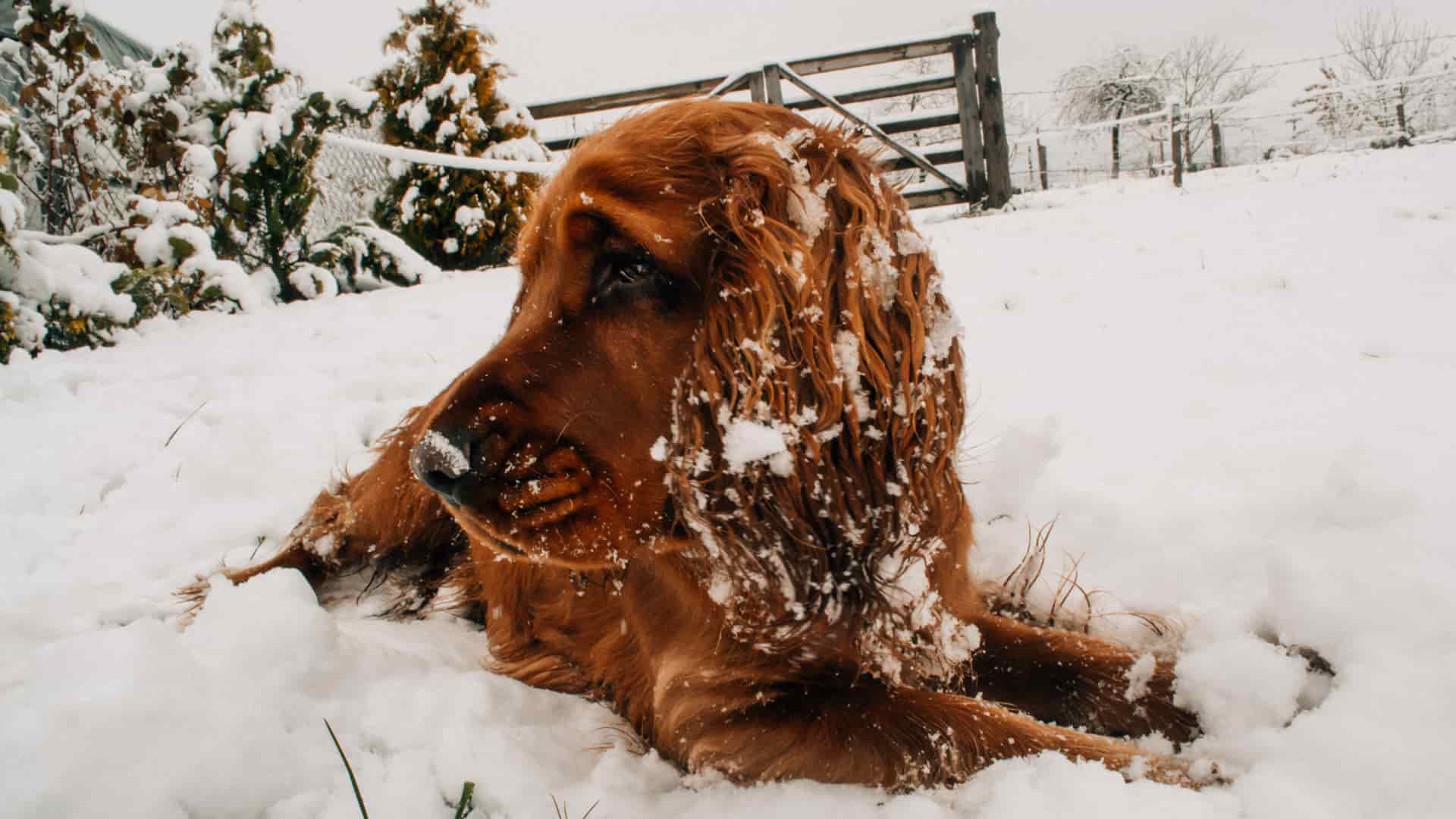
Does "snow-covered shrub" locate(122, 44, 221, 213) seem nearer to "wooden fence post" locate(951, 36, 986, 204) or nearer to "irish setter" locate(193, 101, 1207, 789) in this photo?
"irish setter" locate(193, 101, 1207, 789)

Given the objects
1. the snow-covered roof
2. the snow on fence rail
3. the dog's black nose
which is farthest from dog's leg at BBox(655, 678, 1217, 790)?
the snow-covered roof

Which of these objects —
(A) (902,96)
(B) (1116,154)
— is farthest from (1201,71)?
(A) (902,96)

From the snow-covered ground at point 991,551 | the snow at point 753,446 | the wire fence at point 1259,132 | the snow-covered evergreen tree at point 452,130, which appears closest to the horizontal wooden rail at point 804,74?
the snow-covered evergreen tree at point 452,130

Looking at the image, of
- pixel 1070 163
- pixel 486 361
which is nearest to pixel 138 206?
pixel 486 361

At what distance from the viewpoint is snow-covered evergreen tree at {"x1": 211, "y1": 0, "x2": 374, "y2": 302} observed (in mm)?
5496

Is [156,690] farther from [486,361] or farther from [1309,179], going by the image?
[1309,179]

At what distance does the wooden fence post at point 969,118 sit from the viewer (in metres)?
8.14

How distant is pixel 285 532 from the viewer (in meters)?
2.49

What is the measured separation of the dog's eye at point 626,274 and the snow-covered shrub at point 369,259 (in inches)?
210

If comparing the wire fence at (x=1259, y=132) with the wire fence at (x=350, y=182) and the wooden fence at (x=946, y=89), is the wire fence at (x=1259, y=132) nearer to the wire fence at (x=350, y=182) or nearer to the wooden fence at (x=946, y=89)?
the wooden fence at (x=946, y=89)

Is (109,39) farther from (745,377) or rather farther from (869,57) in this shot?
(745,377)

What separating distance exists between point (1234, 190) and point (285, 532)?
7.82m

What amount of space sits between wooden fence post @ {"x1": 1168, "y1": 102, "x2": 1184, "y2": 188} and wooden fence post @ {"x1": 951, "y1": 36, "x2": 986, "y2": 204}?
252cm

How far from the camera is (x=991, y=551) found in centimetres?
213
